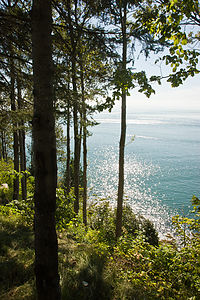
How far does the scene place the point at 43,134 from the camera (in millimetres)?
2078

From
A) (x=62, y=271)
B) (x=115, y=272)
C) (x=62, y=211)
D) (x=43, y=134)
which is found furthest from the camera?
(x=62, y=211)

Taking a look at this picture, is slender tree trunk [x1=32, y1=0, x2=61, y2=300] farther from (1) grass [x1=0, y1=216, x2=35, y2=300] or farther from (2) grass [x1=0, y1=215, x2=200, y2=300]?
(2) grass [x1=0, y1=215, x2=200, y2=300]

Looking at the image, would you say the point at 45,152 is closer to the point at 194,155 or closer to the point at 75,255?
the point at 75,255

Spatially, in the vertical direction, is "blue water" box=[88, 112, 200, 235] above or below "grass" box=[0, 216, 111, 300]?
below

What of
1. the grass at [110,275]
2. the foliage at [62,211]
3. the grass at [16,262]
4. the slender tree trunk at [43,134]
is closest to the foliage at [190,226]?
the grass at [110,275]

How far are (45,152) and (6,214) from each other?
582 centimetres

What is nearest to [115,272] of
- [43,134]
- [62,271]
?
[62,271]

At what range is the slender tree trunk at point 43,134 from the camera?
2072 mm

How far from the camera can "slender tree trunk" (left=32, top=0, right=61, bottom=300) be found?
2072 mm

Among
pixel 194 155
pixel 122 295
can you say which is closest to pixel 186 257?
pixel 122 295

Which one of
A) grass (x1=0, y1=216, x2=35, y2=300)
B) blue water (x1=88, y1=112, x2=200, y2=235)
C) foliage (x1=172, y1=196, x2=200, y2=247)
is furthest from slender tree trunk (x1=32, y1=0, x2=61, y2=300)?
blue water (x1=88, y1=112, x2=200, y2=235)

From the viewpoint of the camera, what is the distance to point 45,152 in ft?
6.84

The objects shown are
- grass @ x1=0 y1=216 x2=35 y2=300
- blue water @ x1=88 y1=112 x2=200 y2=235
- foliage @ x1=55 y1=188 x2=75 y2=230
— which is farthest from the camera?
blue water @ x1=88 y1=112 x2=200 y2=235

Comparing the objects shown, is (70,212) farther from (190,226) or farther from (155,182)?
(155,182)
